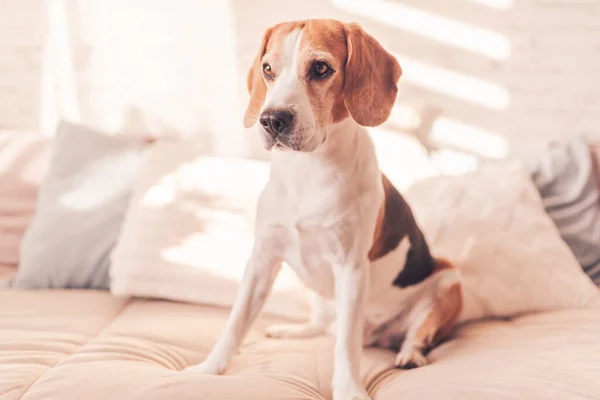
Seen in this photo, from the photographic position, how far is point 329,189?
4.25ft

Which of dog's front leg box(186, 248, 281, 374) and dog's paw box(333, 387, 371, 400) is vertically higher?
dog's front leg box(186, 248, 281, 374)

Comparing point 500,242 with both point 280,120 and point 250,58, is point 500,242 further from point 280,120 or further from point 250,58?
point 250,58

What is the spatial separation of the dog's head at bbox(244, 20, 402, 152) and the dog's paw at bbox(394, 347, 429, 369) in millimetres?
582

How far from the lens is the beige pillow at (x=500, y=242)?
1711 millimetres

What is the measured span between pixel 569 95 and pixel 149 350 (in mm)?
1994

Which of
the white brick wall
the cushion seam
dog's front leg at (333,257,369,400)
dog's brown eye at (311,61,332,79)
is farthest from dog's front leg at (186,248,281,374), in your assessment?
the white brick wall

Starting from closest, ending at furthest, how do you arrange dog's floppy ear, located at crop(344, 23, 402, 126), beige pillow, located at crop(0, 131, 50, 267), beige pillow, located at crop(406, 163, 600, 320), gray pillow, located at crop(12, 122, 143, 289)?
dog's floppy ear, located at crop(344, 23, 402, 126)
beige pillow, located at crop(406, 163, 600, 320)
gray pillow, located at crop(12, 122, 143, 289)
beige pillow, located at crop(0, 131, 50, 267)

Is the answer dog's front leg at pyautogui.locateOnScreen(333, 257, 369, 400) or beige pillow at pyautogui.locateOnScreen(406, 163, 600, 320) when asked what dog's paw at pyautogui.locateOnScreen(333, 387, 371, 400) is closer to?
dog's front leg at pyautogui.locateOnScreen(333, 257, 369, 400)

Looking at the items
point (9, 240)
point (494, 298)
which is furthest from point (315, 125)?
point (9, 240)

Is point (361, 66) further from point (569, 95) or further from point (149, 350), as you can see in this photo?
point (569, 95)

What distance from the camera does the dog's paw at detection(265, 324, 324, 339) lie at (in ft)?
5.27

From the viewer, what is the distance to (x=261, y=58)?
1.32 meters

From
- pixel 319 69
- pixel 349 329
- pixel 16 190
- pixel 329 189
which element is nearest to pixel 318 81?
pixel 319 69

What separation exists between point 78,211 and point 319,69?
1132mm
